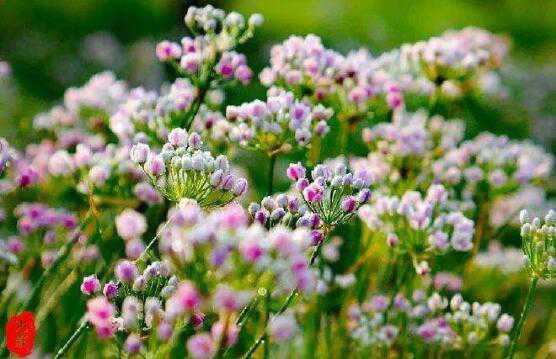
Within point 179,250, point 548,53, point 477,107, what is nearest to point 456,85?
point 179,250

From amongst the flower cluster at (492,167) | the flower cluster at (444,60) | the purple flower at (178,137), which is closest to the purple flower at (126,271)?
A: the purple flower at (178,137)

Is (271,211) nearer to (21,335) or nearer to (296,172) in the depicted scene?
(296,172)

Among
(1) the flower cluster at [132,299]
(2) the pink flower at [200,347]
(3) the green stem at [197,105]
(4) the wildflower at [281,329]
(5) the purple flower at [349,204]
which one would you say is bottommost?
(2) the pink flower at [200,347]

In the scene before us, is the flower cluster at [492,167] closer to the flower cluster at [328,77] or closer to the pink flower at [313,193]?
the flower cluster at [328,77]

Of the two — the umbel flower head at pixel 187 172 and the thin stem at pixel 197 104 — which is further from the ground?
the thin stem at pixel 197 104

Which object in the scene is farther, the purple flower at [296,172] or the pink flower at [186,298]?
the purple flower at [296,172]

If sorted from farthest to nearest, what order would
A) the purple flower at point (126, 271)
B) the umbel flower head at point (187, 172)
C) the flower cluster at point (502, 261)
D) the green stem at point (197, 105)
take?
the flower cluster at point (502, 261) → the green stem at point (197, 105) → the umbel flower head at point (187, 172) → the purple flower at point (126, 271)

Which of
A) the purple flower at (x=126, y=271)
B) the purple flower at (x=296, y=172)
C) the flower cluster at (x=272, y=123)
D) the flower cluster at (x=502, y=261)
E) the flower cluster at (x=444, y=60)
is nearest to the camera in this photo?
the purple flower at (x=126, y=271)

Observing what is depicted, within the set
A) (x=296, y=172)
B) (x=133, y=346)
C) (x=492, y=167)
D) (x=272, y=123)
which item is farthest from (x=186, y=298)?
(x=492, y=167)
